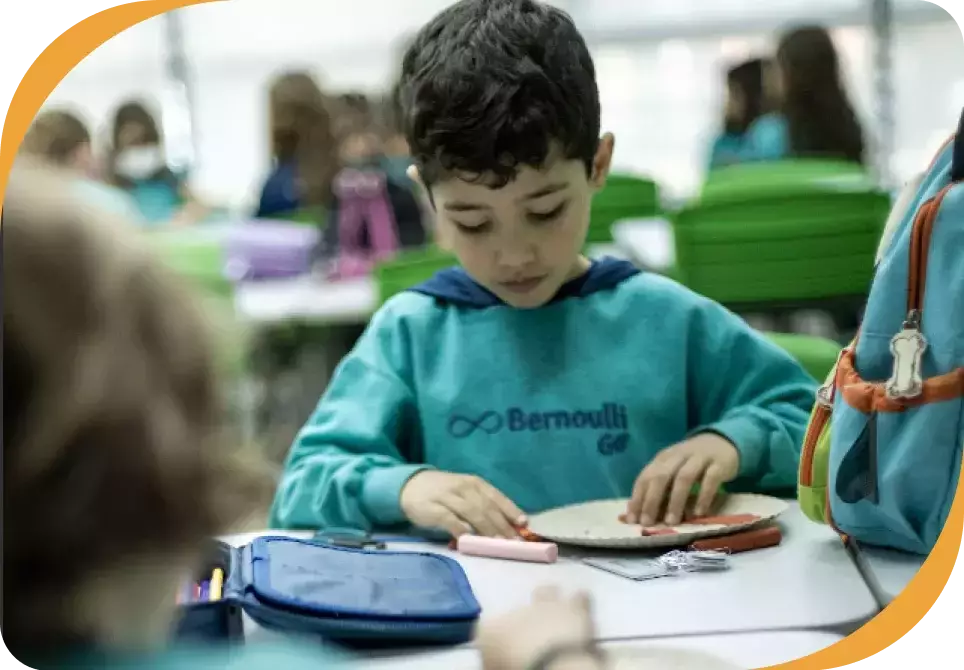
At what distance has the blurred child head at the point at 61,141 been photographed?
516 mm

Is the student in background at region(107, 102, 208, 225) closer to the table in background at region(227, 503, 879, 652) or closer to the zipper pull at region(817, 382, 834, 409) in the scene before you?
the table in background at region(227, 503, 879, 652)

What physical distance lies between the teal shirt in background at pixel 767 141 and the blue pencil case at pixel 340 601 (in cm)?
40

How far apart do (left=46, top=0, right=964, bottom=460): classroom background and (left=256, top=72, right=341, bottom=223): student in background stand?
1.02ft

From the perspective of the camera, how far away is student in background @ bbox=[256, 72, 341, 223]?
4.25ft

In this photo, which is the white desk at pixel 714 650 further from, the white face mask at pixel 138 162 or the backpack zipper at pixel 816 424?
the white face mask at pixel 138 162

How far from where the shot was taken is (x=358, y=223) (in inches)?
70.9

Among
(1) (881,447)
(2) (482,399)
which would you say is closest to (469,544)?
(2) (482,399)

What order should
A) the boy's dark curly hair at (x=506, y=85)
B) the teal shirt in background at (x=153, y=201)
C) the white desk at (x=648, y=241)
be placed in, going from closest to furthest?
the teal shirt in background at (x=153, y=201) → the boy's dark curly hair at (x=506, y=85) → the white desk at (x=648, y=241)

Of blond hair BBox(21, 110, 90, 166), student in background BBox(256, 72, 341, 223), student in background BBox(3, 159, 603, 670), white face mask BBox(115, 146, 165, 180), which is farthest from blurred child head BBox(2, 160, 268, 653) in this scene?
student in background BBox(256, 72, 341, 223)

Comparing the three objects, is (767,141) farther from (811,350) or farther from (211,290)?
(211,290)

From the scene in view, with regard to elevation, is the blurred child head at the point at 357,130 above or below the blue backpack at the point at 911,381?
above

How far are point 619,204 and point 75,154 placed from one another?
1.34 feet

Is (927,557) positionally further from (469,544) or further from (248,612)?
(248,612)

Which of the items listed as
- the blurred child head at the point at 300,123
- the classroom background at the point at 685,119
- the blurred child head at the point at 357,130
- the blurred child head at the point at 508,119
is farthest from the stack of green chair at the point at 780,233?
the blurred child head at the point at 300,123
